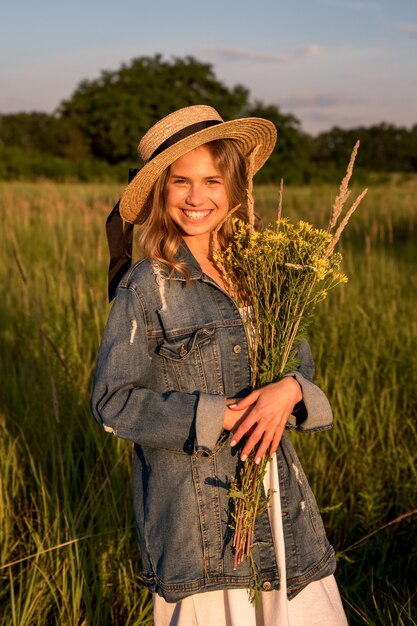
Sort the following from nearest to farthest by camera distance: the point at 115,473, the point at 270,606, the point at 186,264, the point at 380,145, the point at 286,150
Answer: the point at 270,606 < the point at 186,264 < the point at 115,473 < the point at 286,150 < the point at 380,145

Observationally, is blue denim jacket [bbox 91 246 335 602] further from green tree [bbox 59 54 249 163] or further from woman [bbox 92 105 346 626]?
green tree [bbox 59 54 249 163]

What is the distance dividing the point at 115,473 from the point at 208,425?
1.30m

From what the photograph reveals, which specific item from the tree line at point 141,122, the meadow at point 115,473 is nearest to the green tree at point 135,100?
the tree line at point 141,122

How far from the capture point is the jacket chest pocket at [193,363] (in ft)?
5.31

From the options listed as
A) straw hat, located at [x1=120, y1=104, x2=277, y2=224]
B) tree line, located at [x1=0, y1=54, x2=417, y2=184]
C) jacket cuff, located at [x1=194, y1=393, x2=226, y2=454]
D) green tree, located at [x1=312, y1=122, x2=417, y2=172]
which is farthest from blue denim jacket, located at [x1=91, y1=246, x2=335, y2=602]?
green tree, located at [x1=312, y1=122, x2=417, y2=172]

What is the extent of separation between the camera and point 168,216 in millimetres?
1777

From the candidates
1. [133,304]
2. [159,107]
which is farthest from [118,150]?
[133,304]

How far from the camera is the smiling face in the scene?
1736 mm

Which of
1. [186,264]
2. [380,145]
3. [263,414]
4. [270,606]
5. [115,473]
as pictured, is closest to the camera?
[263,414]

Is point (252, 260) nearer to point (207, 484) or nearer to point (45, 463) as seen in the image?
point (207, 484)

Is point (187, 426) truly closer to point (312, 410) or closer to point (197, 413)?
point (197, 413)

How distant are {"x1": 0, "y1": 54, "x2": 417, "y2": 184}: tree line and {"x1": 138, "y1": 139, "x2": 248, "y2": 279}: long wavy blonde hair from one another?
31.7 meters

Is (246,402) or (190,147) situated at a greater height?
(190,147)

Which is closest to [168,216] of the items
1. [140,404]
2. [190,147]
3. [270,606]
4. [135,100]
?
[190,147]
